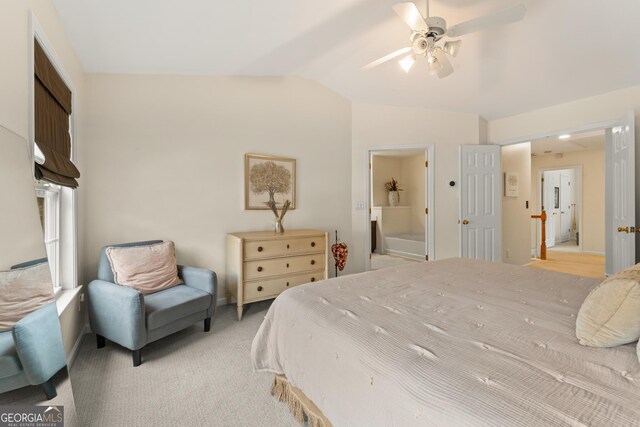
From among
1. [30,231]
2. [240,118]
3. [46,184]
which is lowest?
[30,231]

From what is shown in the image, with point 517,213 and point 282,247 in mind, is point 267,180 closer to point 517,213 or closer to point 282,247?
point 282,247

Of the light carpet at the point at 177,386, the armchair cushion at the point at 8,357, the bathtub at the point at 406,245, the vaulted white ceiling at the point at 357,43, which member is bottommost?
the light carpet at the point at 177,386

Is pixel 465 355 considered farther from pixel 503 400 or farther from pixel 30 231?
pixel 30 231

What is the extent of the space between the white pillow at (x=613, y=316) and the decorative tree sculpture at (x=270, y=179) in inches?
121

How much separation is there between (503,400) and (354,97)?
406 centimetres

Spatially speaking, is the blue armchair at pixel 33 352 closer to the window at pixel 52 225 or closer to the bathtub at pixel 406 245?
the window at pixel 52 225

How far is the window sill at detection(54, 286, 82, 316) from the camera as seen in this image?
2.08 metres

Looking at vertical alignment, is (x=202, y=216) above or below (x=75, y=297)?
above

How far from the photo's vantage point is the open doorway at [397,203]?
22.6 ft

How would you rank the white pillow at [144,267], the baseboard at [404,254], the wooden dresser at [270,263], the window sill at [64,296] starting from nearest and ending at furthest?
the window sill at [64,296] → the white pillow at [144,267] → the wooden dresser at [270,263] → the baseboard at [404,254]

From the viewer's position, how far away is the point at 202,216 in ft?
10.8

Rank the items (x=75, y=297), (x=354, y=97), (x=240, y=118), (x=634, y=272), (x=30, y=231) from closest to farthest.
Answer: (x=634, y=272) < (x=30, y=231) < (x=75, y=297) < (x=240, y=118) < (x=354, y=97)

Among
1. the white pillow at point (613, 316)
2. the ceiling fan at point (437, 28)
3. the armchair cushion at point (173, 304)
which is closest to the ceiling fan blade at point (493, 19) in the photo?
the ceiling fan at point (437, 28)

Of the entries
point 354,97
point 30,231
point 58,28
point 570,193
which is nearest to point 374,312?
point 30,231
